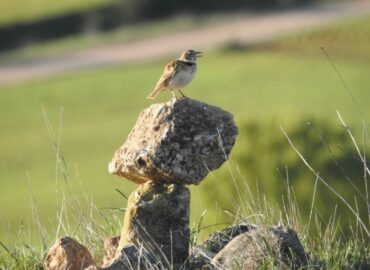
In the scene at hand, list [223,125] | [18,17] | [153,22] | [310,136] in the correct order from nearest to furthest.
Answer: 1. [223,125]
2. [310,136]
3. [18,17]
4. [153,22]

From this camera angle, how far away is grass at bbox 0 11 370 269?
37.9m

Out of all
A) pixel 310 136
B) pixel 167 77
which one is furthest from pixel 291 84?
pixel 167 77

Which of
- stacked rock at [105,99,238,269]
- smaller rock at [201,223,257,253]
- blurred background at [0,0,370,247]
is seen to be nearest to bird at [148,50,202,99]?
stacked rock at [105,99,238,269]

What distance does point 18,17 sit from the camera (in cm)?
4584

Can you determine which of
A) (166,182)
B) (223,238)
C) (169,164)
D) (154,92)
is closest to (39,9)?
(154,92)

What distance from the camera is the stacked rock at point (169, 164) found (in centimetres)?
830

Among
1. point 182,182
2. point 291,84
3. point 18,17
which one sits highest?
point 182,182

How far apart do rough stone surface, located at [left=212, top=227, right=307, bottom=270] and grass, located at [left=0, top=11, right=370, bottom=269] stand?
85.0 ft

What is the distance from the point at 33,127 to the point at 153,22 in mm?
8489

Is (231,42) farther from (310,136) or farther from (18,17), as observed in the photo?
(310,136)

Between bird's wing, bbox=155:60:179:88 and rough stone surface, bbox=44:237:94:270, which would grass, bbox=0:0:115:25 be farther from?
rough stone surface, bbox=44:237:94:270

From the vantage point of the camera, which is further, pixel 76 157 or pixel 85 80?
pixel 85 80

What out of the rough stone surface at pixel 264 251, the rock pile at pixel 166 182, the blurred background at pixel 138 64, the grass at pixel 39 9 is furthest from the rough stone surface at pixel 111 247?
the grass at pixel 39 9

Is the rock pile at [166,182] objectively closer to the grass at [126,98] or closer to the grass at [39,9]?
the grass at [126,98]
